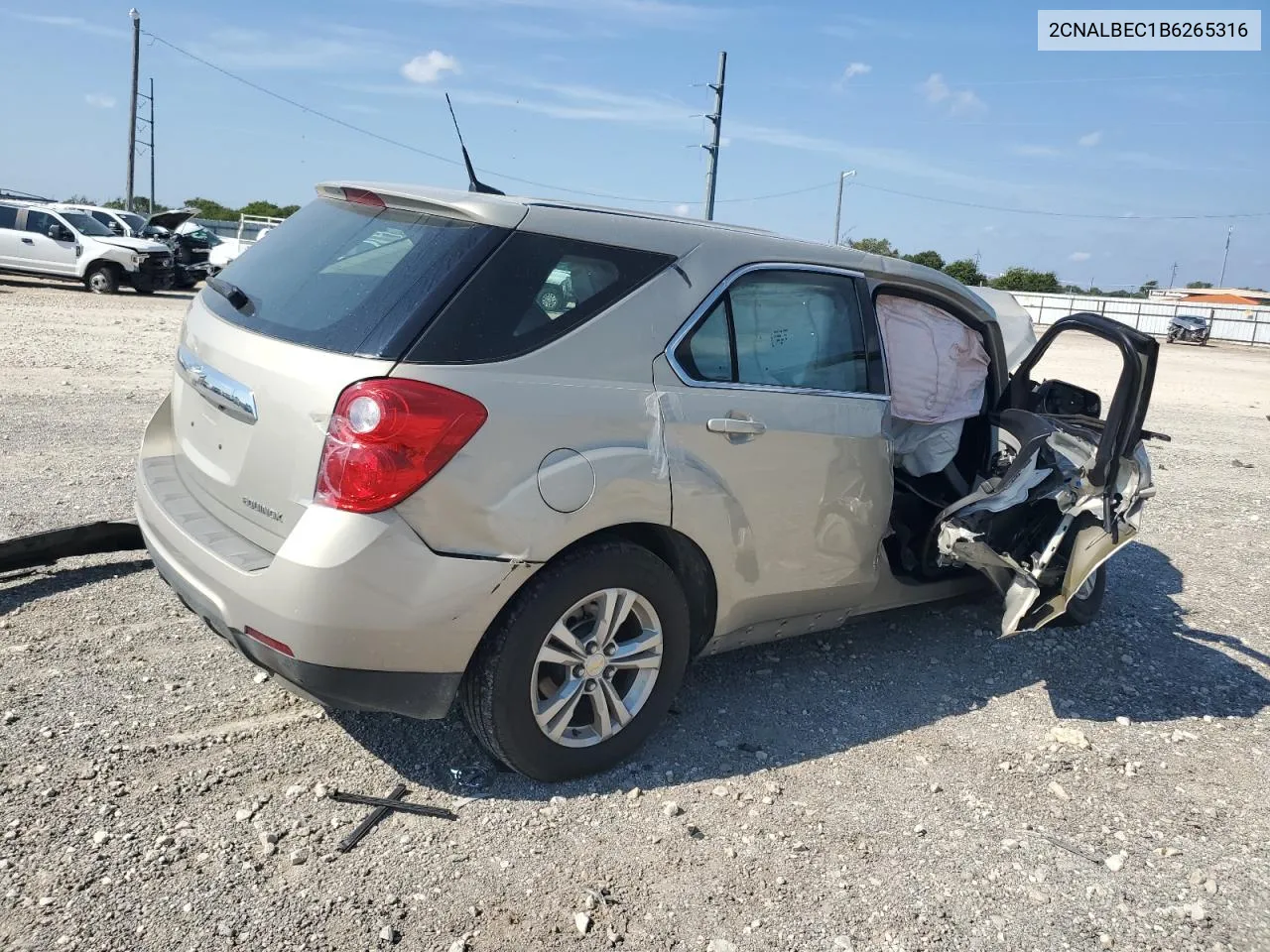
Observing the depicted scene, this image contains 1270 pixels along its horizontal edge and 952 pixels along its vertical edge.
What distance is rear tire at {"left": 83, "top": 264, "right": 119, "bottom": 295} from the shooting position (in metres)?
22.3

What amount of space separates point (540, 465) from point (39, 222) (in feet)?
75.8

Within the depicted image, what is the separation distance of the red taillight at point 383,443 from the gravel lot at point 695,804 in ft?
3.41

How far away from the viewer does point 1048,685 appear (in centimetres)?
475

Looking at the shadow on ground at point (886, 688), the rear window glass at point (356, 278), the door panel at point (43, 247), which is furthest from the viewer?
the door panel at point (43, 247)

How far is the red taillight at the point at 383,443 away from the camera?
2898 millimetres

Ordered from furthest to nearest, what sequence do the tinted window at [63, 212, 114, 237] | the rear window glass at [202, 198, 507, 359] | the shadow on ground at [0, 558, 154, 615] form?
the tinted window at [63, 212, 114, 237], the shadow on ground at [0, 558, 154, 615], the rear window glass at [202, 198, 507, 359]

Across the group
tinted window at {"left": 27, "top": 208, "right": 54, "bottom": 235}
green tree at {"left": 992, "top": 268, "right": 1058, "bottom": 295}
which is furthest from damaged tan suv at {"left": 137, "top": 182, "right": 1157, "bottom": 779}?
green tree at {"left": 992, "top": 268, "right": 1058, "bottom": 295}

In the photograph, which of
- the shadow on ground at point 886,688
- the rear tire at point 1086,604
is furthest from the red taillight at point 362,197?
the rear tire at point 1086,604

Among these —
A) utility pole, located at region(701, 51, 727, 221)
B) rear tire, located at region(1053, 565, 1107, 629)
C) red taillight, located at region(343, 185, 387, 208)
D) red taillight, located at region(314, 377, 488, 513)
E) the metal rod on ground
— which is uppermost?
utility pole, located at region(701, 51, 727, 221)

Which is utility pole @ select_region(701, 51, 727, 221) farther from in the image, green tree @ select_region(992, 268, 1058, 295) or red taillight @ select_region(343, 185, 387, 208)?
green tree @ select_region(992, 268, 1058, 295)

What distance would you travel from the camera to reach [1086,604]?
5359 millimetres

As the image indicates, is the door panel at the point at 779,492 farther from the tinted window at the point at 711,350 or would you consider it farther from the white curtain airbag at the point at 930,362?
the white curtain airbag at the point at 930,362

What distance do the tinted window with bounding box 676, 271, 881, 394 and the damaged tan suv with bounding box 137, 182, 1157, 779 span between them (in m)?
0.01

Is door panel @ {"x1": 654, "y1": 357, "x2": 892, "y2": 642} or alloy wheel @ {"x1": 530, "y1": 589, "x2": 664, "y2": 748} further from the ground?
door panel @ {"x1": 654, "y1": 357, "x2": 892, "y2": 642}
